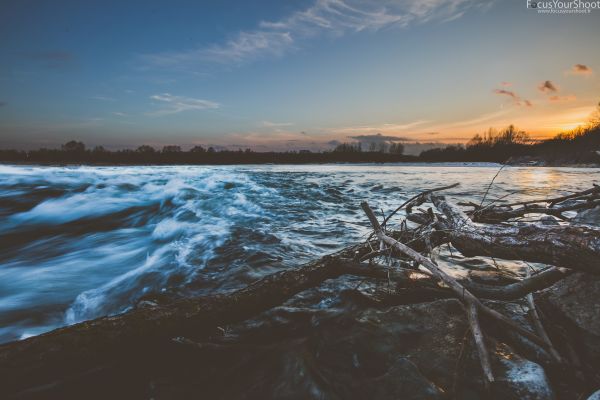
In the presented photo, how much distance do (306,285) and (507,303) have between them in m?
1.95

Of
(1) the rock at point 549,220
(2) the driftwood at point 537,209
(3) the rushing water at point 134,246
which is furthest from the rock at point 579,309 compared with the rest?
(3) the rushing water at point 134,246

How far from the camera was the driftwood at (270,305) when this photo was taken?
1.47 meters

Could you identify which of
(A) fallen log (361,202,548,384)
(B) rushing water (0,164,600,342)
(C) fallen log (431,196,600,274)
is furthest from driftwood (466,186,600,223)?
(A) fallen log (361,202,548,384)

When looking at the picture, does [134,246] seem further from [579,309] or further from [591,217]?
[591,217]

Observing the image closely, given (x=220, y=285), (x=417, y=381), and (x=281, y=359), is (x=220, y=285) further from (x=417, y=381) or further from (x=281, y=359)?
(x=417, y=381)

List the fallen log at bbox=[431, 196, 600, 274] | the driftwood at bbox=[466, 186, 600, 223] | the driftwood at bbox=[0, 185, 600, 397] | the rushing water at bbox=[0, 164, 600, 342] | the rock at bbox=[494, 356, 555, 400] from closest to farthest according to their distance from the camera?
the driftwood at bbox=[0, 185, 600, 397]
the rock at bbox=[494, 356, 555, 400]
the fallen log at bbox=[431, 196, 600, 274]
the driftwood at bbox=[466, 186, 600, 223]
the rushing water at bbox=[0, 164, 600, 342]

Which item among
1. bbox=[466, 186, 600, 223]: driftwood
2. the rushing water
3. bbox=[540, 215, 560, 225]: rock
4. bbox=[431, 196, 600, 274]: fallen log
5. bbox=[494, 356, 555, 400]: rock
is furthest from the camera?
the rushing water

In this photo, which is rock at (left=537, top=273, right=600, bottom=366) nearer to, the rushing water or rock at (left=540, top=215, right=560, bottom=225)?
rock at (left=540, top=215, right=560, bottom=225)

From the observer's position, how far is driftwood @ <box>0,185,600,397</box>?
1466 millimetres

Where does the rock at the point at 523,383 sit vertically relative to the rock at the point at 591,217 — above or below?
below

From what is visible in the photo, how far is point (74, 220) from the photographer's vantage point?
877 cm

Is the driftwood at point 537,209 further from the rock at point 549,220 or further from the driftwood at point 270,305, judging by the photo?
the driftwood at point 270,305

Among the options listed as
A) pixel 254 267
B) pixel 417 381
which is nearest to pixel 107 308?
pixel 254 267

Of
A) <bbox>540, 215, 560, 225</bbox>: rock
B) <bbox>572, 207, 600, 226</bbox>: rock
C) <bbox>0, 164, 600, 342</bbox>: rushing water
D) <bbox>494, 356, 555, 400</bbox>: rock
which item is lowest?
<bbox>0, 164, 600, 342</bbox>: rushing water
